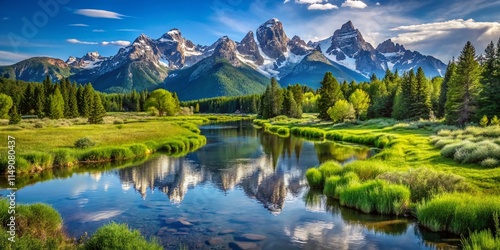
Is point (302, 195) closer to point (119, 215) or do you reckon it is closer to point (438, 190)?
point (438, 190)

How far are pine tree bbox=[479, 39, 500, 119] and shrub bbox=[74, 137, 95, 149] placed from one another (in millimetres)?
60569

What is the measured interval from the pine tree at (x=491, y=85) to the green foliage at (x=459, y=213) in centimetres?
4793

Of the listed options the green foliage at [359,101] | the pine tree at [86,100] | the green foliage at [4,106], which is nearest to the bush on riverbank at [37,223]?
the green foliage at [359,101]

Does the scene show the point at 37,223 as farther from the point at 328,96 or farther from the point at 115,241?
the point at 328,96

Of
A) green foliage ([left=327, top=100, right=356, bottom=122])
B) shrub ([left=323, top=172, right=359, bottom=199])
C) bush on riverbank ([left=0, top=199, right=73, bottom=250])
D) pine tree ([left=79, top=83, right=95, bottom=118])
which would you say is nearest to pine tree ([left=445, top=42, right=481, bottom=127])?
green foliage ([left=327, top=100, right=356, bottom=122])

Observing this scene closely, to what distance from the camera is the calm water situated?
60.4ft

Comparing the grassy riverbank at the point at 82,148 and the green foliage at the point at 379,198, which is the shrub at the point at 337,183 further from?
the grassy riverbank at the point at 82,148

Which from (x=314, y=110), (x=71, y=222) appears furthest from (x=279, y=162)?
(x=314, y=110)

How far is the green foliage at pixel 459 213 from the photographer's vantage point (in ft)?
56.7

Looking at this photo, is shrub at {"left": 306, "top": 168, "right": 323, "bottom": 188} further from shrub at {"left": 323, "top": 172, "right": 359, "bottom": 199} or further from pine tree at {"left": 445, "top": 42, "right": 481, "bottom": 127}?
pine tree at {"left": 445, "top": 42, "right": 481, "bottom": 127}

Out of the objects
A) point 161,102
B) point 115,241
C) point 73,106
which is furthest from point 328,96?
point 115,241

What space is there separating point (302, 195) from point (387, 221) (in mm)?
7794

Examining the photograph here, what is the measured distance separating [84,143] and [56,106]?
225ft

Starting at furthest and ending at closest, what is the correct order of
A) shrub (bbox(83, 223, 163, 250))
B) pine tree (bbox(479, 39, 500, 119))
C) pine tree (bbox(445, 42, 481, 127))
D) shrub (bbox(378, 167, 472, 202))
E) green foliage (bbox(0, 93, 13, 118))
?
1. green foliage (bbox(0, 93, 13, 118))
2. pine tree (bbox(445, 42, 481, 127))
3. pine tree (bbox(479, 39, 500, 119))
4. shrub (bbox(378, 167, 472, 202))
5. shrub (bbox(83, 223, 163, 250))
